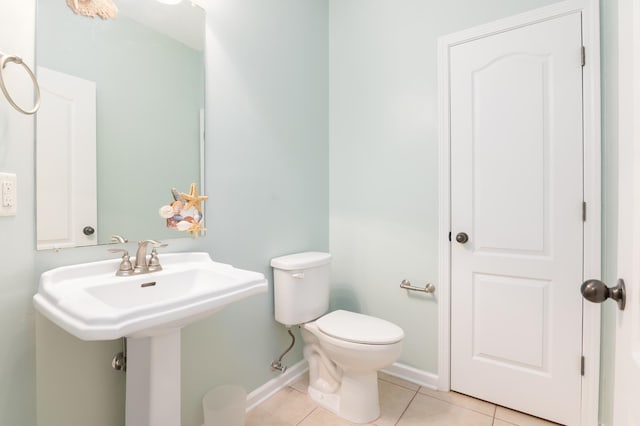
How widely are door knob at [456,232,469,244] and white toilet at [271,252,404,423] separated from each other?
24.0 inches

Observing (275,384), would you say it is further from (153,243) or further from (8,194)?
(8,194)

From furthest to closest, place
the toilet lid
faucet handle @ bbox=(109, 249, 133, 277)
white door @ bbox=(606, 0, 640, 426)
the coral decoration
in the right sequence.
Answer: the toilet lid < the coral decoration < faucet handle @ bbox=(109, 249, 133, 277) < white door @ bbox=(606, 0, 640, 426)

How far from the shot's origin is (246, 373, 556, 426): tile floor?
159 centimetres

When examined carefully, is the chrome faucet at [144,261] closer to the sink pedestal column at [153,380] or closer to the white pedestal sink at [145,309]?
the white pedestal sink at [145,309]

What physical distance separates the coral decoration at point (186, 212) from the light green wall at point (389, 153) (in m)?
1.10

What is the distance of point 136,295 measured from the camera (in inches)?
44.1

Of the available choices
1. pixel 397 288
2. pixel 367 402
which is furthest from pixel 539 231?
pixel 367 402

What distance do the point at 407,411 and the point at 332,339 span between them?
60cm

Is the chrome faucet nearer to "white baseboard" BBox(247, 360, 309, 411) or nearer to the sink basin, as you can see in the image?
the sink basin

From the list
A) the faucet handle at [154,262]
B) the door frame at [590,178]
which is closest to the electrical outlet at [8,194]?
the faucet handle at [154,262]

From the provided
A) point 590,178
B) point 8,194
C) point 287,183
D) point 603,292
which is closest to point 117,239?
point 8,194

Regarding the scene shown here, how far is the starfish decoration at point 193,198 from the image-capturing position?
4.58 feet

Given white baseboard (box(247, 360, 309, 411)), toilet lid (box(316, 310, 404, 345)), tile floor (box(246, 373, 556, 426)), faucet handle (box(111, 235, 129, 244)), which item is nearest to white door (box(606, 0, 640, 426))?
toilet lid (box(316, 310, 404, 345))

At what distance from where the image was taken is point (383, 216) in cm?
207
